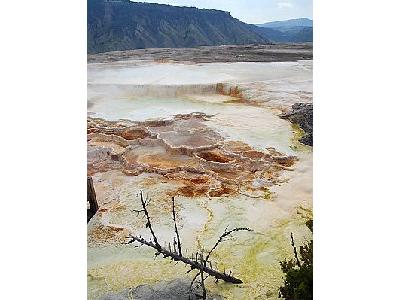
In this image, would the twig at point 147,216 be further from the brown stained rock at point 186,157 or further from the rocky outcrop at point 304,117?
the rocky outcrop at point 304,117

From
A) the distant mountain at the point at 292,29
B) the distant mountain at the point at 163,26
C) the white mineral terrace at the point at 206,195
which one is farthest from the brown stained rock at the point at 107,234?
the distant mountain at the point at 292,29

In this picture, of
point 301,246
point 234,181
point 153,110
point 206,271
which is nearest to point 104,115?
point 153,110

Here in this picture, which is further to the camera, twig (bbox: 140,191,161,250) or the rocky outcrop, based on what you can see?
the rocky outcrop

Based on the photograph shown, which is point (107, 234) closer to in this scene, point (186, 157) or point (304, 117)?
point (186, 157)

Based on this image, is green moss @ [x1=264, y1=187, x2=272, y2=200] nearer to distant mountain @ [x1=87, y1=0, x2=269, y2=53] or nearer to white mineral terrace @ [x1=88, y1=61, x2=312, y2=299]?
white mineral terrace @ [x1=88, y1=61, x2=312, y2=299]

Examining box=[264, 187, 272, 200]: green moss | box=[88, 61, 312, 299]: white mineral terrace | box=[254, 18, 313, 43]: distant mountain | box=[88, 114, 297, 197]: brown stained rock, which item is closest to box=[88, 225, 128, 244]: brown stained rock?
box=[88, 61, 312, 299]: white mineral terrace
